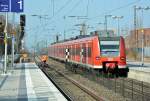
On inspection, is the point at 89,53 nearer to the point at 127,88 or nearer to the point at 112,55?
the point at 112,55

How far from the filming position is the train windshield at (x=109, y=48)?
33.5 metres

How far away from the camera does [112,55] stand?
33.5 m

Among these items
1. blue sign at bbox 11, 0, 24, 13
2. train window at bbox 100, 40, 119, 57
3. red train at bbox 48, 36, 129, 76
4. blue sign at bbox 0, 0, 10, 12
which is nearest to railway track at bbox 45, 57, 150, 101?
red train at bbox 48, 36, 129, 76

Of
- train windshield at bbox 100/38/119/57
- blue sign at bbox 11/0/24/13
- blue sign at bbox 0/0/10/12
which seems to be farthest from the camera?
train windshield at bbox 100/38/119/57

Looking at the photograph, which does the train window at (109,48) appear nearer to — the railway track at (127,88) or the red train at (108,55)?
the red train at (108,55)

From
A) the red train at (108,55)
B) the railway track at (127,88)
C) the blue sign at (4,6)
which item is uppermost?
the blue sign at (4,6)

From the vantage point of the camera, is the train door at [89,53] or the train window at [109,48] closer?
the train window at [109,48]

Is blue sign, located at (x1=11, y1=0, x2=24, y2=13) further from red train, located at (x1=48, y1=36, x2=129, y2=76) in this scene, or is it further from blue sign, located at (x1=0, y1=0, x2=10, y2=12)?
red train, located at (x1=48, y1=36, x2=129, y2=76)

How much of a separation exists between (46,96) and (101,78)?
36.8 feet

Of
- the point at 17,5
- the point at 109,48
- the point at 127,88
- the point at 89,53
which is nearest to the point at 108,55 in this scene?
the point at 109,48

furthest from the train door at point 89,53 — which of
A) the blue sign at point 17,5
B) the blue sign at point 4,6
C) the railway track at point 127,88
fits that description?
the blue sign at point 4,6

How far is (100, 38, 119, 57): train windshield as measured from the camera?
33.5m

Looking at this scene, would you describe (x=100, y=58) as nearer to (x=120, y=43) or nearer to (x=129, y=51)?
(x=120, y=43)

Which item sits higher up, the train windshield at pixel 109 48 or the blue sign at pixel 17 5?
the blue sign at pixel 17 5
